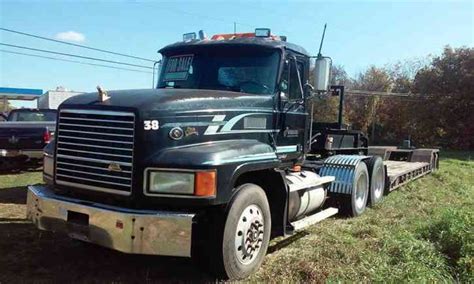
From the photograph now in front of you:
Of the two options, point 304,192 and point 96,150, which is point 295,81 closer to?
point 304,192

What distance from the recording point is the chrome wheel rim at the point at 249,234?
508 centimetres

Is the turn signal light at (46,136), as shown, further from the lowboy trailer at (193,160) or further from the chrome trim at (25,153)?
the lowboy trailer at (193,160)

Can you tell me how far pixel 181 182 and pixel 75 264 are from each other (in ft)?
5.76

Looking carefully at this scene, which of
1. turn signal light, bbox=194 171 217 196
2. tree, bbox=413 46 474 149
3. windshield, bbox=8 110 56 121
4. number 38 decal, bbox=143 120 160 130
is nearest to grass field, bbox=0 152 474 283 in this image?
turn signal light, bbox=194 171 217 196

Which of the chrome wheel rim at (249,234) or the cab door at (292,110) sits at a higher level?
the cab door at (292,110)

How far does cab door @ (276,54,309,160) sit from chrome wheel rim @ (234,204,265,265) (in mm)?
1300

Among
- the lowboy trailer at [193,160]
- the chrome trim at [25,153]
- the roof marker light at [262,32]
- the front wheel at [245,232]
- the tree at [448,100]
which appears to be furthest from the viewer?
the tree at [448,100]

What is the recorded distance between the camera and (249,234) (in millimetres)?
5227

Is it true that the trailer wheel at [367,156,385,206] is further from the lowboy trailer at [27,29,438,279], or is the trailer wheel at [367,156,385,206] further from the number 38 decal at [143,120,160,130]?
the number 38 decal at [143,120,160,130]

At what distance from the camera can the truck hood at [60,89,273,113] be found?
16.1 feet

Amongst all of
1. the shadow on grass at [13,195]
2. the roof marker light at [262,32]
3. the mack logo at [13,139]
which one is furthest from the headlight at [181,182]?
the mack logo at [13,139]

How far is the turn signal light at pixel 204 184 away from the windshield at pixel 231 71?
5.76 feet

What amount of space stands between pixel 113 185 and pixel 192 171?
83 cm

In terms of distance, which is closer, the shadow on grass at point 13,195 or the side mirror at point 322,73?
the side mirror at point 322,73
